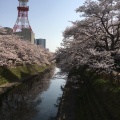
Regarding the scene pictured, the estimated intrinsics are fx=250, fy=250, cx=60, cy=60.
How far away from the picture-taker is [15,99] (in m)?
26.4

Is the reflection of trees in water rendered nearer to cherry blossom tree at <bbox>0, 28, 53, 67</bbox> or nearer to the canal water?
the canal water

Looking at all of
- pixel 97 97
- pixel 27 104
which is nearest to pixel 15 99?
pixel 27 104

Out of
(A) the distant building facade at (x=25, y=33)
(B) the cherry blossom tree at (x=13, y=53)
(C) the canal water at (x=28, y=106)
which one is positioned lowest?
(C) the canal water at (x=28, y=106)

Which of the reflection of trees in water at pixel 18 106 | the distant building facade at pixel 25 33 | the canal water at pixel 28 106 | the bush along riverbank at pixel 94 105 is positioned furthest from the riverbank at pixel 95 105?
the distant building facade at pixel 25 33

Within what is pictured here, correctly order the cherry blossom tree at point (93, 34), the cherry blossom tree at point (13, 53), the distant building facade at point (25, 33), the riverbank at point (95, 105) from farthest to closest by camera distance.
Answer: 1. the distant building facade at point (25, 33)
2. the cherry blossom tree at point (13, 53)
3. the cherry blossom tree at point (93, 34)
4. the riverbank at point (95, 105)

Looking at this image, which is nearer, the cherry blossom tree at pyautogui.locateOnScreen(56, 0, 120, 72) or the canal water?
the canal water

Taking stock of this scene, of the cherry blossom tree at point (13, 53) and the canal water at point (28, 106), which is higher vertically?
the cherry blossom tree at point (13, 53)

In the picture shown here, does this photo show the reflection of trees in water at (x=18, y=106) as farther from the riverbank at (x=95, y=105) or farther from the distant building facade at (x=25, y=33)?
the distant building facade at (x=25, y=33)

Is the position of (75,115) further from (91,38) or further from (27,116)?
(91,38)

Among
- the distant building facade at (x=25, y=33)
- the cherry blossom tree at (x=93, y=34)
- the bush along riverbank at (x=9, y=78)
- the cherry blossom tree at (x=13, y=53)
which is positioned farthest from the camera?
the distant building facade at (x=25, y=33)

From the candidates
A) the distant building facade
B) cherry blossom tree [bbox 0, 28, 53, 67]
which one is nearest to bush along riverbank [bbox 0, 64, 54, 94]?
cherry blossom tree [bbox 0, 28, 53, 67]

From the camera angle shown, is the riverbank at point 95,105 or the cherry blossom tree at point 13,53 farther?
the cherry blossom tree at point 13,53

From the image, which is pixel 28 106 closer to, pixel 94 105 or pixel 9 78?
pixel 94 105

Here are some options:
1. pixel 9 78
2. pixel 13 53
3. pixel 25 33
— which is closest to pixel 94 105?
pixel 9 78
